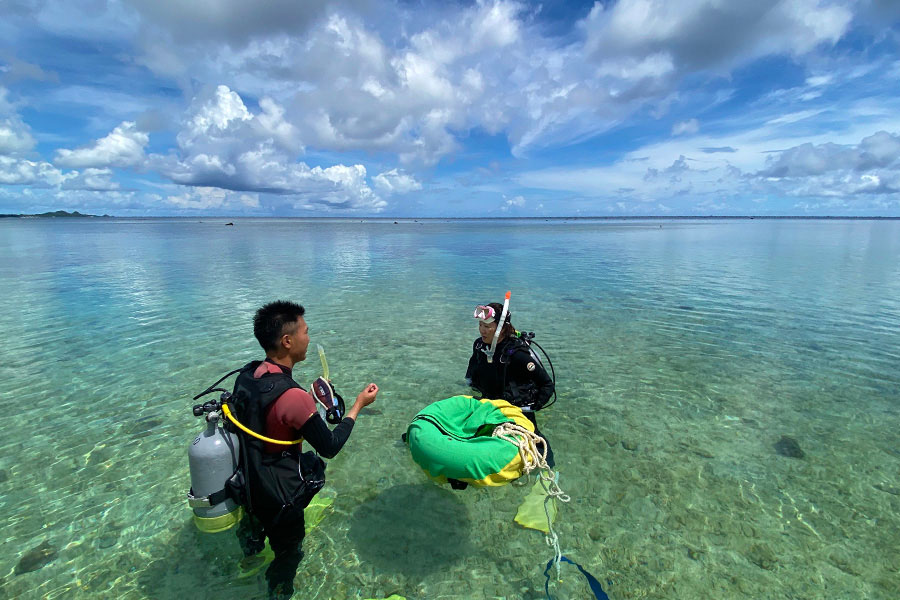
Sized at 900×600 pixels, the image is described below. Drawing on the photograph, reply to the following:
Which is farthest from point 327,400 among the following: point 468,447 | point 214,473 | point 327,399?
point 468,447

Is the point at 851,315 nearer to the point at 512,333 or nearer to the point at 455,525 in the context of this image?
the point at 512,333

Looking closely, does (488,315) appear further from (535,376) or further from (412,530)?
(412,530)

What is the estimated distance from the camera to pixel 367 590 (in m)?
4.30

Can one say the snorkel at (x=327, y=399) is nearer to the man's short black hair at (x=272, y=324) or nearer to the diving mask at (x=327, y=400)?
the diving mask at (x=327, y=400)

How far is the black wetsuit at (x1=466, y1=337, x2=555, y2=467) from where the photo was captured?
536 cm

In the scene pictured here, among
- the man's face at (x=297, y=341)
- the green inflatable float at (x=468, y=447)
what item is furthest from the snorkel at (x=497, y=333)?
the man's face at (x=297, y=341)

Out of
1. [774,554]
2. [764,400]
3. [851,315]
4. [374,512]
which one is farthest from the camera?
[851,315]

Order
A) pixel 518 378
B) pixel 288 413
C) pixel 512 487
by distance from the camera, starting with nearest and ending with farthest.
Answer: pixel 288 413, pixel 518 378, pixel 512 487

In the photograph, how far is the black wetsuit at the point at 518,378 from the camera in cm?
536

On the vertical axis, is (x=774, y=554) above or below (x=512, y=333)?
below

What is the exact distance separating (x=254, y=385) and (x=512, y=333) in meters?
3.27

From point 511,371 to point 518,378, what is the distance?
0.12 m

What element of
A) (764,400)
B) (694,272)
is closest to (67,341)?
(764,400)

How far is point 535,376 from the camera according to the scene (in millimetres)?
5375
